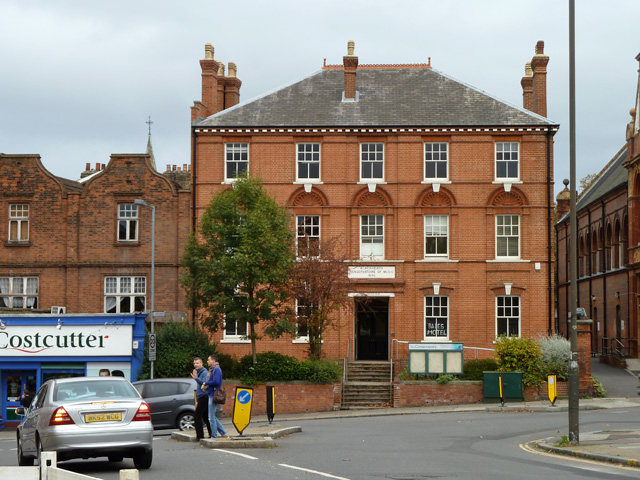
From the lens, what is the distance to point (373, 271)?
38844mm

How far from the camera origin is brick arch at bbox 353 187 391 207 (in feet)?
129

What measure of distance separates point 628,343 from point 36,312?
1115 inches

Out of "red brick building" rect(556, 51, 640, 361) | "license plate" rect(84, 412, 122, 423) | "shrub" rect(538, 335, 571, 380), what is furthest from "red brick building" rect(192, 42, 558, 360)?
"license plate" rect(84, 412, 122, 423)

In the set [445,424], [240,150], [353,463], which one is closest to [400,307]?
[240,150]

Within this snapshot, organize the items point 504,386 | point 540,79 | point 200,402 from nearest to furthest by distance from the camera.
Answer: point 200,402 → point 504,386 → point 540,79

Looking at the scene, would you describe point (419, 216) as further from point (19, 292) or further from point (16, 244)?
point (19, 292)

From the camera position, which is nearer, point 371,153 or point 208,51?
point 371,153

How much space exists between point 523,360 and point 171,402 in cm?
1376

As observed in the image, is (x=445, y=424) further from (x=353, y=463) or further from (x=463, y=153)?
(x=463, y=153)

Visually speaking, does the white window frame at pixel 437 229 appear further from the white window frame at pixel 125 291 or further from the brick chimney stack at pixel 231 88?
the white window frame at pixel 125 291

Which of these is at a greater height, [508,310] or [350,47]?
[350,47]

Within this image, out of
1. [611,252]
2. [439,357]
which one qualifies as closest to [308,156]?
[439,357]

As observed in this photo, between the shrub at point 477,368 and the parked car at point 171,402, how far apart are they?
11.6 meters

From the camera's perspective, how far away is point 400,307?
38781mm
